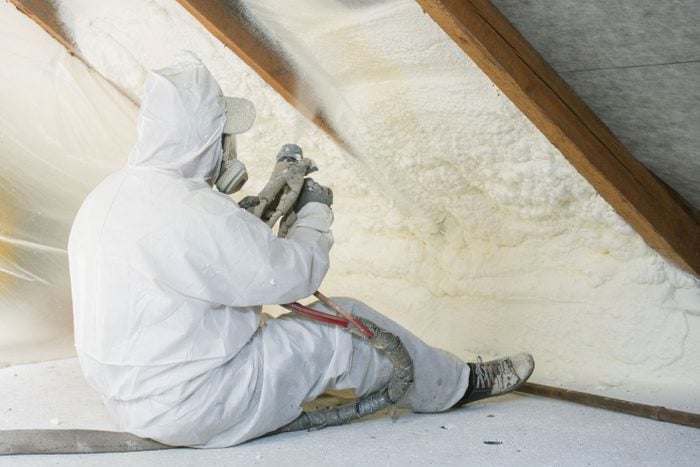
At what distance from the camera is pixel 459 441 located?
6.72 feet

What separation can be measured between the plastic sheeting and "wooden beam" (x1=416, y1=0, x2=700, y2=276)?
5.76ft

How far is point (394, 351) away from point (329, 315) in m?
0.18

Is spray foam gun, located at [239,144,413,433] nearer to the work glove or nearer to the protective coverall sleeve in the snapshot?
the work glove

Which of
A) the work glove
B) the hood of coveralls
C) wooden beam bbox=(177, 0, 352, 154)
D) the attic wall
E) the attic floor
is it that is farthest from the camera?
wooden beam bbox=(177, 0, 352, 154)

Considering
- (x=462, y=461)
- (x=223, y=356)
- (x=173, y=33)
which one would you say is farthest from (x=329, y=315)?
(x=173, y=33)

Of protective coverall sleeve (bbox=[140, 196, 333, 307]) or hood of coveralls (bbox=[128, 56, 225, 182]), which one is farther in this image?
hood of coveralls (bbox=[128, 56, 225, 182])

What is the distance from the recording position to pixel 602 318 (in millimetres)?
2695

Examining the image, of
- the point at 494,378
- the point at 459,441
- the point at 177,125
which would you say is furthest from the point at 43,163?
the point at 459,441

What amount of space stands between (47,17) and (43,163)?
495 mm

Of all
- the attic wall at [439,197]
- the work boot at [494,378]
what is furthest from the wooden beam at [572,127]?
the work boot at [494,378]

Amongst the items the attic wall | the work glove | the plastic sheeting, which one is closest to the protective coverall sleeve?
the work glove

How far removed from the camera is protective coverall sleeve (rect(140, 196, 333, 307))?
1961mm

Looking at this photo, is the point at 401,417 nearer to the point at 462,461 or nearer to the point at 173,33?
the point at 462,461

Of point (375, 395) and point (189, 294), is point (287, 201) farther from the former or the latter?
point (375, 395)
